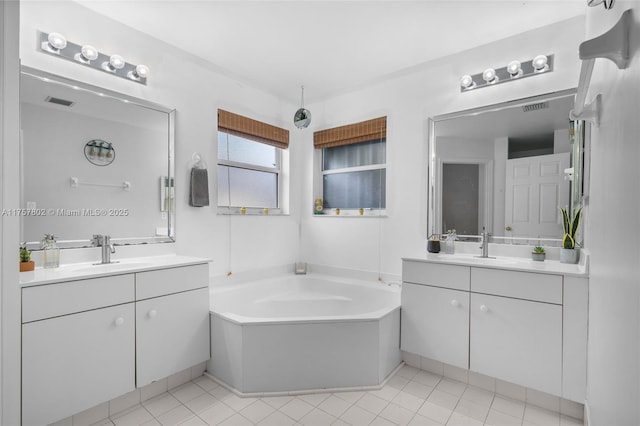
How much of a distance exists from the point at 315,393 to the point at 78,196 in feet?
6.64

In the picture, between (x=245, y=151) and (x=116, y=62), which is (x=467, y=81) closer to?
(x=245, y=151)

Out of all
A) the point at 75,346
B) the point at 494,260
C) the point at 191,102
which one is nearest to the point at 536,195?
the point at 494,260

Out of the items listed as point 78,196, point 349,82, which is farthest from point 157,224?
point 349,82

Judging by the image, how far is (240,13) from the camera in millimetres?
2125

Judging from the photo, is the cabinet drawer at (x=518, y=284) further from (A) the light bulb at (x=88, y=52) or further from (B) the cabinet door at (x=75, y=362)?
(A) the light bulb at (x=88, y=52)

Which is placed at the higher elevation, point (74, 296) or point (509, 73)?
point (509, 73)

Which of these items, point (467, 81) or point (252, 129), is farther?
point (252, 129)

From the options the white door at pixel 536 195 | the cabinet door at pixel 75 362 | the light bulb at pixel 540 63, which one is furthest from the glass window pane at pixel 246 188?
the light bulb at pixel 540 63

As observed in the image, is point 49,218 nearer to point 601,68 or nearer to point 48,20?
point 48,20

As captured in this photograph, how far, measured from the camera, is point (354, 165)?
11.4ft

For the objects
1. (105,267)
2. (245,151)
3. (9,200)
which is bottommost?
(105,267)

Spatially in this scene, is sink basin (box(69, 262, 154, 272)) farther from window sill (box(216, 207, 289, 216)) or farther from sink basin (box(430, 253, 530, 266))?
sink basin (box(430, 253, 530, 266))

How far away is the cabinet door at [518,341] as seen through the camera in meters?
1.83

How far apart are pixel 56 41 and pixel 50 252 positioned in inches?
50.5
